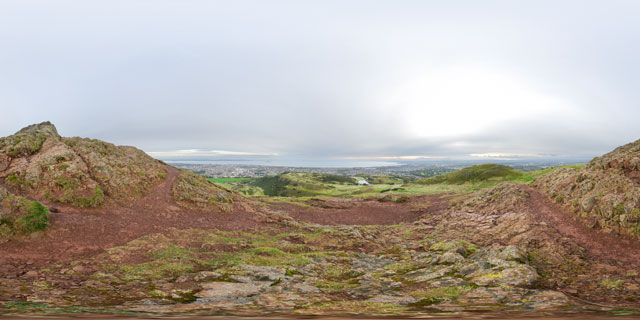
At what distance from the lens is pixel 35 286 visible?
1152 centimetres

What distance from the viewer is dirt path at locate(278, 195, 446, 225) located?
3922cm

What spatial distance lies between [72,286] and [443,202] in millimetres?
45924

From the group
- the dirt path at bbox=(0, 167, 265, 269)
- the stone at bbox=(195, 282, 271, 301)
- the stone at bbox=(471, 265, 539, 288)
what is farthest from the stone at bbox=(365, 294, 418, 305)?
the dirt path at bbox=(0, 167, 265, 269)

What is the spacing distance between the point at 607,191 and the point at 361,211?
95.5ft

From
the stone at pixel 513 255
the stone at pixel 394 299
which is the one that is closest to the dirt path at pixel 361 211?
the stone at pixel 513 255

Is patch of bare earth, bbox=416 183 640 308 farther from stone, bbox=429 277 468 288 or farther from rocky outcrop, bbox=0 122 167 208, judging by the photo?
rocky outcrop, bbox=0 122 167 208

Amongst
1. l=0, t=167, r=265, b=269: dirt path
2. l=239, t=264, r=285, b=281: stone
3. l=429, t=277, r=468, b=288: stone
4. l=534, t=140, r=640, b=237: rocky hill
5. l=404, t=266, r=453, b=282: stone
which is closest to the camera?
l=429, t=277, r=468, b=288: stone

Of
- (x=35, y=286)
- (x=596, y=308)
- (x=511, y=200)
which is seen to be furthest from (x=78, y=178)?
(x=511, y=200)

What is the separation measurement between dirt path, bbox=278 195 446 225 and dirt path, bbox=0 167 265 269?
10844 millimetres

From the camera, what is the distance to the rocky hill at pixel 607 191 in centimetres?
1917

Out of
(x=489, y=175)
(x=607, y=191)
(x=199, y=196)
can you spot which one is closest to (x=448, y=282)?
(x=607, y=191)

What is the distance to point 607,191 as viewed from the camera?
22.5m

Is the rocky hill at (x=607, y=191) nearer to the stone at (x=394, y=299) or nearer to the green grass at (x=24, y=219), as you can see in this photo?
the stone at (x=394, y=299)

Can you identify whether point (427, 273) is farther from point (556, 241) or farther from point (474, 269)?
point (556, 241)
